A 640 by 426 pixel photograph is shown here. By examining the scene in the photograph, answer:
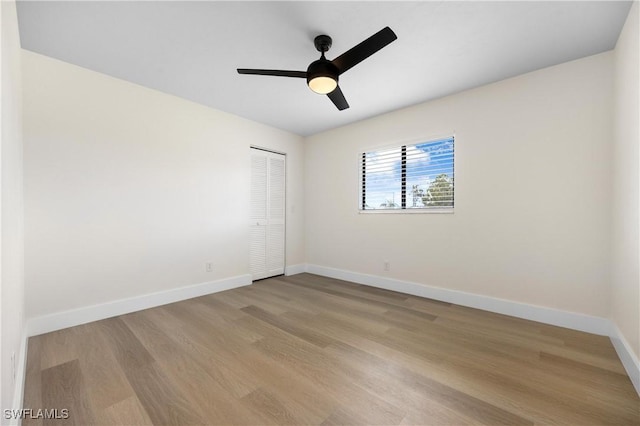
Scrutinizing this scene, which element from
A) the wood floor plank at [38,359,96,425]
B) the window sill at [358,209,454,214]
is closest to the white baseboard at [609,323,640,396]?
the window sill at [358,209,454,214]

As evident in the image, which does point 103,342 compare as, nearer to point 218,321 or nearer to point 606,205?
point 218,321

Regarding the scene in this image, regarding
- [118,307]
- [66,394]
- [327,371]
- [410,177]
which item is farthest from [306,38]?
[118,307]

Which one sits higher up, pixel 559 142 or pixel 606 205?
pixel 559 142

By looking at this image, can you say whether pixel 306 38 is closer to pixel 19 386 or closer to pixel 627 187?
pixel 627 187

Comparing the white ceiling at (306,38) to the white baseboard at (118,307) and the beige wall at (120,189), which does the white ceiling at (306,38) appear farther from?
the white baseboard at (118,307)

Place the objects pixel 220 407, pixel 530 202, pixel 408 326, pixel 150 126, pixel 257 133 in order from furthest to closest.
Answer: pixel 257 133 → pixel 150 126 → pixel 530 202 → pixel 408 326 → pixel 220 407

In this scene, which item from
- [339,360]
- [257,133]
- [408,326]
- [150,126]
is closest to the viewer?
[339,360]

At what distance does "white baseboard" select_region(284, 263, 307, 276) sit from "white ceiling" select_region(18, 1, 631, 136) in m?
3.01

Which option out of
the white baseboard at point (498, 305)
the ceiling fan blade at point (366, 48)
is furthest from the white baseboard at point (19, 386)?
the white baseboard at point (498, 305)

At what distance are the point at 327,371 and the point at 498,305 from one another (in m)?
2.23

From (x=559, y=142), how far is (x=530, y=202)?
2.07 feet

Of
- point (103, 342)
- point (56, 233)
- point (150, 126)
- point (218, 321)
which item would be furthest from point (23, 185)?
point (218, 321)

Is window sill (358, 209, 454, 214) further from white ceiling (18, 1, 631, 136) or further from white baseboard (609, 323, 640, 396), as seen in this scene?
white baseboard (609, 323, 640, 396)

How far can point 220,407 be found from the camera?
150 centimetres
